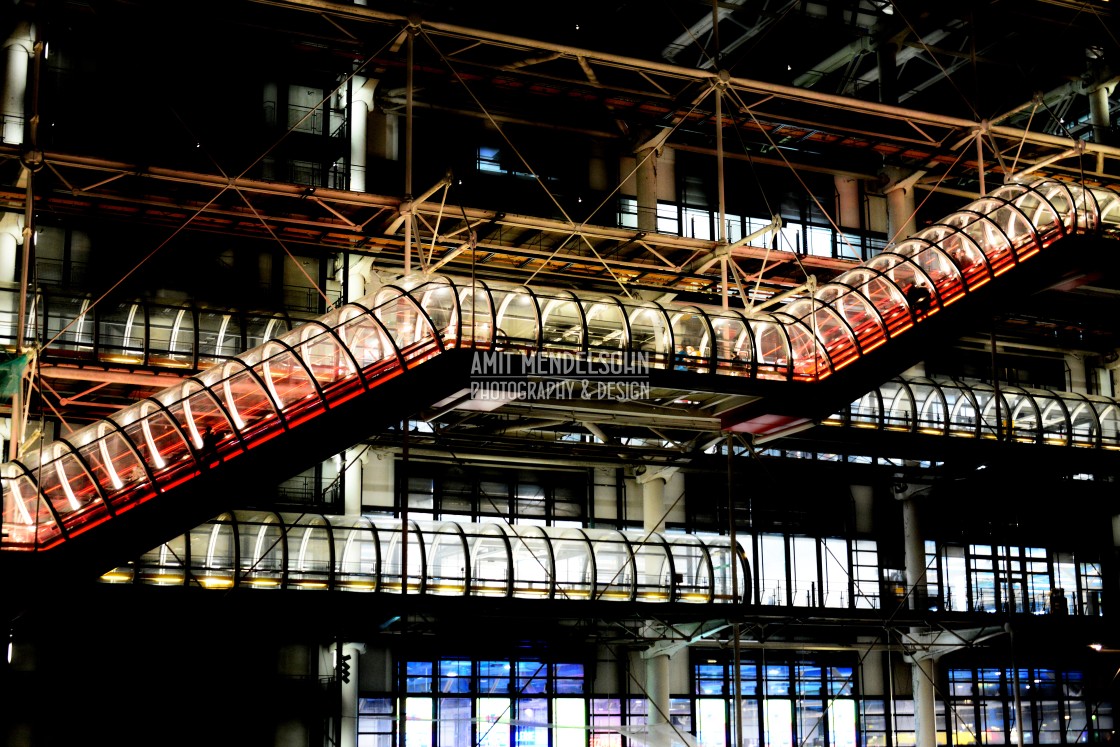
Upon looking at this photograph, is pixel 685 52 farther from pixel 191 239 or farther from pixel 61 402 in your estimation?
pixel 61 402

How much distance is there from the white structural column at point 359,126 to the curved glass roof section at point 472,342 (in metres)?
5.54

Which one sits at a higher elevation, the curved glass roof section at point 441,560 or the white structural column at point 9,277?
the white structural column at point 9,277

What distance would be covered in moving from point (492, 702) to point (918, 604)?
30.3ft

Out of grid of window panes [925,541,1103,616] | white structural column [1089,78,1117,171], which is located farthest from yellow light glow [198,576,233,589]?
white structural column [1089,78,1117,171]

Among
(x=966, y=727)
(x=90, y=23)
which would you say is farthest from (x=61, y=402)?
(x=966, y=727)

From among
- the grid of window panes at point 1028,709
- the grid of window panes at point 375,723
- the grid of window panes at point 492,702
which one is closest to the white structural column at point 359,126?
the grid of window panes at point 492,702

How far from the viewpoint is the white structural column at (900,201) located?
29.0 m

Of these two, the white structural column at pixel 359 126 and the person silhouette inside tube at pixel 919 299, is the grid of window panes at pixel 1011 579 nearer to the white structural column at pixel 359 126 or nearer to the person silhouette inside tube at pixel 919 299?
the person silhouette inside tube at pixel 919 299

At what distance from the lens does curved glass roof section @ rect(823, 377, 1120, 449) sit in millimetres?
25719

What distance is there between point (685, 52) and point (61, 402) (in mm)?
15775

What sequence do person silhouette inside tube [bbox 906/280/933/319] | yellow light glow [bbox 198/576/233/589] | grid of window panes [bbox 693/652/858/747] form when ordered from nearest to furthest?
yellow light glow [bbox 198/576/233/589]
person silhouette inside tube [bbox 906/280/933/319]
grid of window panes [bbox 693/652/858/747]

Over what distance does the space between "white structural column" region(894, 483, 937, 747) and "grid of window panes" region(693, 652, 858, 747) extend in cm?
145

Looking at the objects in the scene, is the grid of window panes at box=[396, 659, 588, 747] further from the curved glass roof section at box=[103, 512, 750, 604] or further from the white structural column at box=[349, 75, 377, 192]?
the white structural column at box=[349, 75, 377, 192]

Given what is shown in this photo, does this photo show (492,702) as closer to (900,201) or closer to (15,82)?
(900,201)
